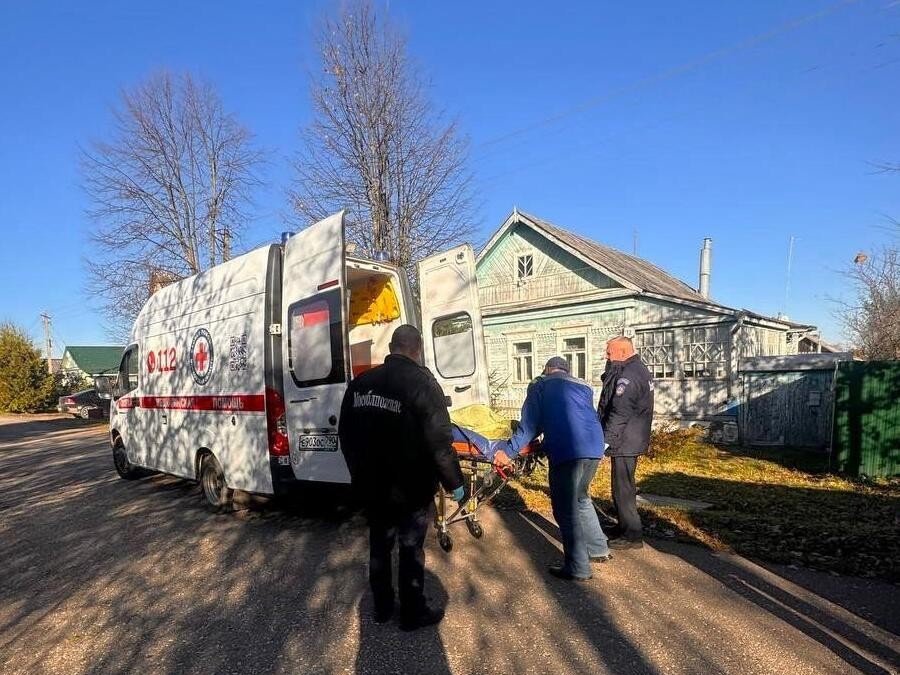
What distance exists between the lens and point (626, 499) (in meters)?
4.63

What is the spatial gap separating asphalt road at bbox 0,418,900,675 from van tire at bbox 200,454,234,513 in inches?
16.4

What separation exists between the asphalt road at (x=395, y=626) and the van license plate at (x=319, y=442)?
955mm

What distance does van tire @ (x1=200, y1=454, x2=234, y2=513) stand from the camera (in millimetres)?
6066

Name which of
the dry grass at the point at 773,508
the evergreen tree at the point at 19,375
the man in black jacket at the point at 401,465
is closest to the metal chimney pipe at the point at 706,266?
the dry grass at the point at 773,508

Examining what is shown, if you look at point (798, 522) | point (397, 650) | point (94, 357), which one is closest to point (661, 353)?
point (798, 522)

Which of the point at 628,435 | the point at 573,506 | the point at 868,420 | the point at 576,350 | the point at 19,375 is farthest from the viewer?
the point at 19,375

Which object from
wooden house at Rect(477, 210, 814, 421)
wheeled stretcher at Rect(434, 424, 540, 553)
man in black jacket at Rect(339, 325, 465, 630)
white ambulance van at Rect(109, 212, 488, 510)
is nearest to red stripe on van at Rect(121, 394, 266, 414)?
white ambulance van at Rect(109, 212, 488, 510)

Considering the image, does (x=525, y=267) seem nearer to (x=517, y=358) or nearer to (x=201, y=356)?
(x=517, y=358)

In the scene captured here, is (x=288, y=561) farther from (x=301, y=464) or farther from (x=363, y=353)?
(x=363, y=353)

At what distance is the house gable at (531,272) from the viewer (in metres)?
16.0

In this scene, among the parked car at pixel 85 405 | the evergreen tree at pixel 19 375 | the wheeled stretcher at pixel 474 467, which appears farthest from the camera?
the evergreen tree at pixel 19 375

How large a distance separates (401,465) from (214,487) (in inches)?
158

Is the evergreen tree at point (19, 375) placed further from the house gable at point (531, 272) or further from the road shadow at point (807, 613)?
the road shadow at point (807, 613)

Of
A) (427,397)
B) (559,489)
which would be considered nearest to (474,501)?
(559,489)
